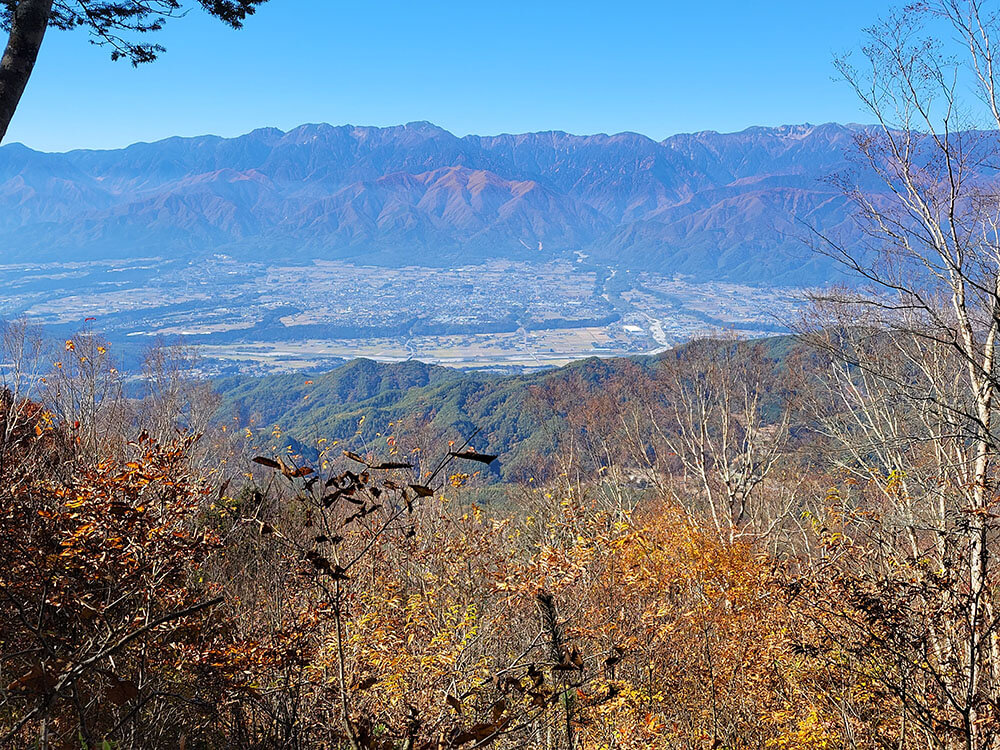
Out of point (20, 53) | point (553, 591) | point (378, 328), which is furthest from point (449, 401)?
point (378, 328)

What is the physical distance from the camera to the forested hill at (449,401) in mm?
27594

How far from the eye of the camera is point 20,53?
4.40m

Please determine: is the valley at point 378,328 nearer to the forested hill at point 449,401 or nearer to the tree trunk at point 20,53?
the forested hill at point 449,401

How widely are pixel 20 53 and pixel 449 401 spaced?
53.9 m

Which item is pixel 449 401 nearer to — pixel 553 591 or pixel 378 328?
pixel 553 591

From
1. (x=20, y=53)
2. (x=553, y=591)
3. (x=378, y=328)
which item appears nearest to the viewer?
(x=20, y=53)

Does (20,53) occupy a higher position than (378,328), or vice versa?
(20,53)

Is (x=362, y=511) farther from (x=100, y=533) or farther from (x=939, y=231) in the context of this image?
(x=939, y=231)

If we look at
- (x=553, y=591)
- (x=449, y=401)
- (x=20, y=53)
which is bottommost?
(x=449, y=401)

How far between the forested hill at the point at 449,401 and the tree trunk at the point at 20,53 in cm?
1588

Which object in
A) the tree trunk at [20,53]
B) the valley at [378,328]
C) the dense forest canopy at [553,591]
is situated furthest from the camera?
the valley at [378,328]

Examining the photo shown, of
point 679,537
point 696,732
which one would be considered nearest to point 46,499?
A: point 696,732

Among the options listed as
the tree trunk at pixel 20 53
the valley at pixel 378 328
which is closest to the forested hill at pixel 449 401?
the tree trunk at pixel 20 53

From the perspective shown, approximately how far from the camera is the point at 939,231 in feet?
23.1
